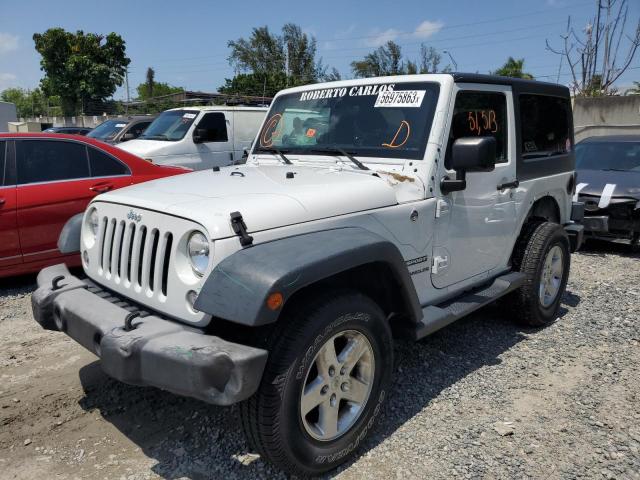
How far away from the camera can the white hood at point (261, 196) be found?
2.52 metres

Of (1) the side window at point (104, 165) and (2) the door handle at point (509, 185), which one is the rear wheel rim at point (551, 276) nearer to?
(2) the door handle at point (509, 185)

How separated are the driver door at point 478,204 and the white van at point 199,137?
258 inches

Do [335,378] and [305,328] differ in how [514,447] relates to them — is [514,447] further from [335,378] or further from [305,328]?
[305,328]

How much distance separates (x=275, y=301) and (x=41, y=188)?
4.12m

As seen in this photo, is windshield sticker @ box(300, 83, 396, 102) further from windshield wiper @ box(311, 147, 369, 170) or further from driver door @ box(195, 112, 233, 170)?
driver door @ box(195, 112, 233, 170)

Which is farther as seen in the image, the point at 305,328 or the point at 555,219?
the point at 555,219

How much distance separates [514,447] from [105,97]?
A: 1696 inches

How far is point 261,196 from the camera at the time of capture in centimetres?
271

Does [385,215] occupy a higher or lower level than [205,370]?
higher

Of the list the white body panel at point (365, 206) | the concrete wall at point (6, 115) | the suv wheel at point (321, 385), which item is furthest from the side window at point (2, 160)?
the concrete wall at point (6, 115)

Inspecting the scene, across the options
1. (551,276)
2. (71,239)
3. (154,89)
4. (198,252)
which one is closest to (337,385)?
(198,252)

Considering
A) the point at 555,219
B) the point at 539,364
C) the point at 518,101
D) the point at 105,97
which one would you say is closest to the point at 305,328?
the point at 539,364

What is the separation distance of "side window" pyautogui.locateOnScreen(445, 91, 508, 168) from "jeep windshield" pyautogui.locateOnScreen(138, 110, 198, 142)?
678 centimetres

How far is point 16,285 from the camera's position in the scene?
561 centimetres
